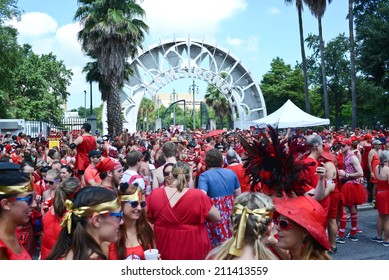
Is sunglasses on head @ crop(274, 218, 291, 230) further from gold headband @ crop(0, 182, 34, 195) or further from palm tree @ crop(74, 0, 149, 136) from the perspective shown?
palm tree @ crop(74, 0, 149, 136)

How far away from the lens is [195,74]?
134ft

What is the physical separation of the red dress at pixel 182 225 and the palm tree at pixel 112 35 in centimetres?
1843

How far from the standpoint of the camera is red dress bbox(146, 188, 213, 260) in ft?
14.2

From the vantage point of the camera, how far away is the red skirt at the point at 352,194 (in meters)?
8.72

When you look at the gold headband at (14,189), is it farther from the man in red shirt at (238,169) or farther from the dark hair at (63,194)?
the man in red shirt at (238,169)

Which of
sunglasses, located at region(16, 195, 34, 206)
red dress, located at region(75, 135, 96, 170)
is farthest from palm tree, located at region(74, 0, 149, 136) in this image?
sunglasses, located at region(16, 195, 34, 206)

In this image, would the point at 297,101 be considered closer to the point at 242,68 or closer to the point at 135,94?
the point at 242,68

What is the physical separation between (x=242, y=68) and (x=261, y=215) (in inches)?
1664

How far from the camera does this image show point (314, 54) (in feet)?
158

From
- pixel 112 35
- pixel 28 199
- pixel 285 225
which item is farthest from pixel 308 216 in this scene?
pixel 112 35

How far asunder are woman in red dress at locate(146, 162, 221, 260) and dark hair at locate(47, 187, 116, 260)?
4.83 feet

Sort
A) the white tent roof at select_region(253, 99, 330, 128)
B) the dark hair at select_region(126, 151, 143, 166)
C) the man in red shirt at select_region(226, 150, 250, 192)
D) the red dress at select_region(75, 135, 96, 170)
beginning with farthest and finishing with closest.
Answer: the white tent roof at select_region(253, 99, 330, 128) → the red dress at select_region(75, 135, 96, 170) → the man in red shirt at select_region(226, 150, 250, 192) → the dark hair at select_region(126, 151, 143, 166)

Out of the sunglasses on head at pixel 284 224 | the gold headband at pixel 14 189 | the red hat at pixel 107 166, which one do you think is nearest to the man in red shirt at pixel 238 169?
the red hat at pixel 107 166

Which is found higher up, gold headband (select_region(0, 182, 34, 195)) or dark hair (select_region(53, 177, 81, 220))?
gold headband (select_region(0, 182, 34, 195))
